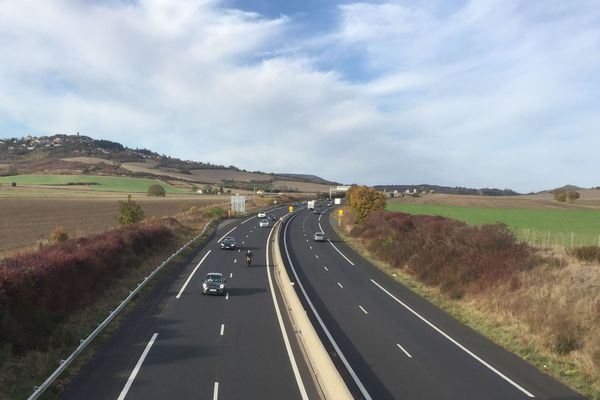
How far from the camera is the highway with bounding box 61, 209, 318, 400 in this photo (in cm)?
1477

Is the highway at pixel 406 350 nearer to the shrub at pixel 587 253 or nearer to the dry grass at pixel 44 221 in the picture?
the shrub at pixel 587 253

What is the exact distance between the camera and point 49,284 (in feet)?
74.1

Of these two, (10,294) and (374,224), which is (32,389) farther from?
(374,224)

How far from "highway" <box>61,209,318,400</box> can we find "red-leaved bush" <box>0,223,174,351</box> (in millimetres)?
2460

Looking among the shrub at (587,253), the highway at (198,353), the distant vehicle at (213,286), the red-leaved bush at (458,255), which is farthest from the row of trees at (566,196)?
the distant vehicle at (213,286)

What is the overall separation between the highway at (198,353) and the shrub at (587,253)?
1939 centimetres

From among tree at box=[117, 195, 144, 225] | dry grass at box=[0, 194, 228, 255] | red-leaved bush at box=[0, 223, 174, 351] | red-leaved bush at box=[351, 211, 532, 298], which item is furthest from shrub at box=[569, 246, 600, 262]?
tree at box=[117, 195, 144, 225]

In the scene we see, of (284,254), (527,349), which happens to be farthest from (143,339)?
(284,254)

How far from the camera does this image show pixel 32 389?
1432cm

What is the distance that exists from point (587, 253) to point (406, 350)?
19772 millimetres

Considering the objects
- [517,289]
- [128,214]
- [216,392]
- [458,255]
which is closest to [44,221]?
[128,214]

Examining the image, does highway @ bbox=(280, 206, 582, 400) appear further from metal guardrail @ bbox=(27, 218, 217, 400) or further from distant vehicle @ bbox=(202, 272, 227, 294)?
metal guardrail @ bbox=(27, 218, 217, 400)

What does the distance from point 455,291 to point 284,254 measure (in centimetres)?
2378

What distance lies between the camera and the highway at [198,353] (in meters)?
14.8
